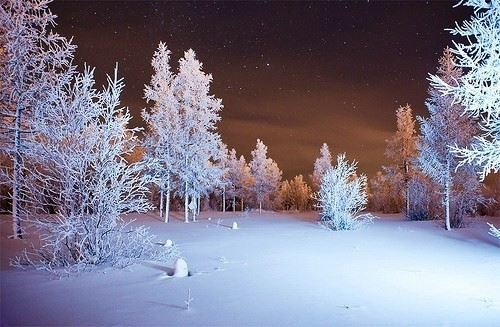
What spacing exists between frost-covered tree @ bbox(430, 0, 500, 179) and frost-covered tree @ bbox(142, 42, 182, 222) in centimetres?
1819

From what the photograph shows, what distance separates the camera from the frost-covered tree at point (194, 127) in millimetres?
24922

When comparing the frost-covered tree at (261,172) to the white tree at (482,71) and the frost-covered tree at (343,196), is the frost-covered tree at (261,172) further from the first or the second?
the white tree at (482,71)

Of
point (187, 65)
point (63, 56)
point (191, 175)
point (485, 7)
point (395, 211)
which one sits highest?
point (187, 65)

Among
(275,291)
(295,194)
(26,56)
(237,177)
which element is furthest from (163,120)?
(295,194)

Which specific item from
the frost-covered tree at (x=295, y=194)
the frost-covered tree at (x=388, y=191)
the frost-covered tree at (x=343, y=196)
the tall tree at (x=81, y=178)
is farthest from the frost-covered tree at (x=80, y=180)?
the frost-covered tree at (x=295, y=194)

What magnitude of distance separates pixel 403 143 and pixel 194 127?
756 inches

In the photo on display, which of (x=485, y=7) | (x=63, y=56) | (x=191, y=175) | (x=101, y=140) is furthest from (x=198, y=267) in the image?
(x=191, y=175)

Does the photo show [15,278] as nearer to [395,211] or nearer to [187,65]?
[187,65]

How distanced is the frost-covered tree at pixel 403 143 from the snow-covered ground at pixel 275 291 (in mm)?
25022

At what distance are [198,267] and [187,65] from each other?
61.3ft

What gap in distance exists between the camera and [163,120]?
80.3 feet

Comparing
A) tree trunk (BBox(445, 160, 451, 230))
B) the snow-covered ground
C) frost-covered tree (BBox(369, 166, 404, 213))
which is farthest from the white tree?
frost-covered tree (BBox(369, 166, 404, 213))

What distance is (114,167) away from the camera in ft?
29.9

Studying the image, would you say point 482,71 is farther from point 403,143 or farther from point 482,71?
point 403,143
